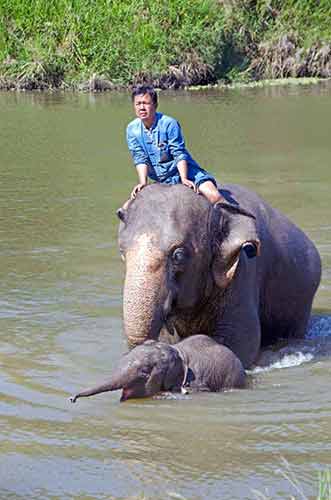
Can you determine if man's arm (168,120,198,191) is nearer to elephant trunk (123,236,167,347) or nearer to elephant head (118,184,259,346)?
elephant head (118,184,259,346)

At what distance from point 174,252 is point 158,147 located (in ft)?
3.77

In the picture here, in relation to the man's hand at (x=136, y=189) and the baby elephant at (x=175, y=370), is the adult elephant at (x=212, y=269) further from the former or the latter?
the baby elephant at (x=175, y=370)

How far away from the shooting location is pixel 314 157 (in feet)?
56.6

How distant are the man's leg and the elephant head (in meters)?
0.07

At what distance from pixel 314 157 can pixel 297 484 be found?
40.1 ft

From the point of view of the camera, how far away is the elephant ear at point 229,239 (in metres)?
7.34

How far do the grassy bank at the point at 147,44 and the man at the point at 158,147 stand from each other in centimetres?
2203

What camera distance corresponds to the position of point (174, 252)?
6945mm

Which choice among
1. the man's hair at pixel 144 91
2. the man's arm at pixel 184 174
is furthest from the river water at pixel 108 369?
the man's hair at pixel 144 91

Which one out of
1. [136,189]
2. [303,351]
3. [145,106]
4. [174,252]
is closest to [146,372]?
[174,252]

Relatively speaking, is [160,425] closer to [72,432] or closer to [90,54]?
[72,432]

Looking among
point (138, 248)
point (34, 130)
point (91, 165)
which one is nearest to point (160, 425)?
point (138, 248)

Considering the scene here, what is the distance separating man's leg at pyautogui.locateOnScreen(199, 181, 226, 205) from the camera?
7465 mm

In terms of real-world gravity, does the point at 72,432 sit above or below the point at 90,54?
above
